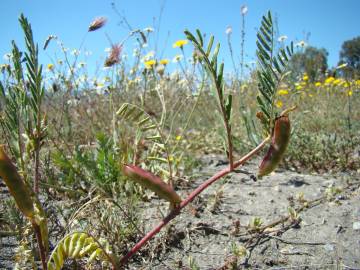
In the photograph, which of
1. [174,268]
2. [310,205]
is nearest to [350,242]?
[310,205]

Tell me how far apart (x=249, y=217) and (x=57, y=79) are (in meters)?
1.95

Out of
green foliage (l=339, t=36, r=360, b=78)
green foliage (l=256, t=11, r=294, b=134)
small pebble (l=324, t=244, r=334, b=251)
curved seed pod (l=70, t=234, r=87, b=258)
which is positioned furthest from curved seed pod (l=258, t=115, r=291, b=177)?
green foliage (l=339, t=36, r=360, b=78)

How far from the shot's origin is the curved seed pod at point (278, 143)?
0.79m

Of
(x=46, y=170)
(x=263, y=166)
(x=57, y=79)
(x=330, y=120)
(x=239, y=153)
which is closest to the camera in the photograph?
(x=263, y=166)

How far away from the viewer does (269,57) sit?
88 cm

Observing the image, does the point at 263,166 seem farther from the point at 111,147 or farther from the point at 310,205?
the point at 111,147

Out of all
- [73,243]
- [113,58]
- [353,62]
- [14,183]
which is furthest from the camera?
[353,62]

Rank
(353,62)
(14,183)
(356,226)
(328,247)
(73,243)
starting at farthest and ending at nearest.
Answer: (353,62) → (356,226) → (328,247) → (73,243) → (14,183)

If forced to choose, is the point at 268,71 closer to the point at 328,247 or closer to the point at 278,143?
the point at 278,143

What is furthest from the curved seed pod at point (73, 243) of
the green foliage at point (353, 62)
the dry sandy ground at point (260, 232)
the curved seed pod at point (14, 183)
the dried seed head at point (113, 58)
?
the green foliage at point (353, 62)

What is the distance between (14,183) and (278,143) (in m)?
0.60

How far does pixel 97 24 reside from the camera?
4.91 ft

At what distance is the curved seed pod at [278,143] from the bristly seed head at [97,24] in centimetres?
97

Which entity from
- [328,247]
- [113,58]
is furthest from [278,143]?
[113,58]
